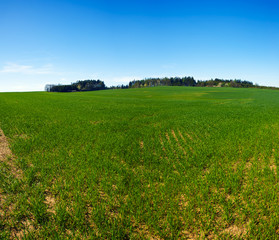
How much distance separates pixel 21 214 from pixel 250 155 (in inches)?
430

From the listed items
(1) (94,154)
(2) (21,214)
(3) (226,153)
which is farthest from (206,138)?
(2) (21,214)

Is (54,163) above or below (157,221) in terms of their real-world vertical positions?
above

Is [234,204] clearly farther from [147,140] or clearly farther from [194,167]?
[147,140]

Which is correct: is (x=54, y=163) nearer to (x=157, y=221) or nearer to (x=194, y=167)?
(x=157, y=221)

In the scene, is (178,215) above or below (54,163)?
below

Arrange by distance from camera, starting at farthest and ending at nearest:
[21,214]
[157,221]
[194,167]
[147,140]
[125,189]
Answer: [147,140], [194,167], [125,189], [21,214], [157,221]

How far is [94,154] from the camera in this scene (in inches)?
347

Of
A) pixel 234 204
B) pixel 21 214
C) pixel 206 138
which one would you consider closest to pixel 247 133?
pixel 206 138

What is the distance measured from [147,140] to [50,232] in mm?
8251

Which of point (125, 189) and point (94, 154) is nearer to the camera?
point (125, 189)

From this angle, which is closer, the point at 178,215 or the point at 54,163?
the point at 178,215

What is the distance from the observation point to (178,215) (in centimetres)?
450

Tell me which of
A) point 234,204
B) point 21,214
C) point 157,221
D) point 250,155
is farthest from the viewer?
point 250,155

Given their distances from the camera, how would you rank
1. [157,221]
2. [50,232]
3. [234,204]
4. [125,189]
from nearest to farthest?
[50,232] < [157,221] < [234,204] < [125,189]
